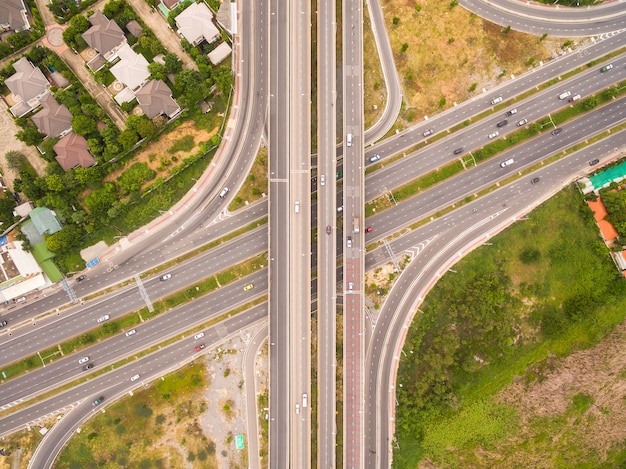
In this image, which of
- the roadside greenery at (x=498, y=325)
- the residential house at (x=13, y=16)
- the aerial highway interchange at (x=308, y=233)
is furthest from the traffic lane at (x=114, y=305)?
the residential house at (x=13, y=16)

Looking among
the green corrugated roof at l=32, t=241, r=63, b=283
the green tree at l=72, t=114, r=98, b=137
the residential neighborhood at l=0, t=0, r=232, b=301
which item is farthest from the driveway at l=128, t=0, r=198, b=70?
the green corrugated roof at l=32, t=241, r=63, b=283

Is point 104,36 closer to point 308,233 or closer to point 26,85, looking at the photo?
point 26,85

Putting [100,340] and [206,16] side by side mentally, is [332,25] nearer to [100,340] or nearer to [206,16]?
[206,16]

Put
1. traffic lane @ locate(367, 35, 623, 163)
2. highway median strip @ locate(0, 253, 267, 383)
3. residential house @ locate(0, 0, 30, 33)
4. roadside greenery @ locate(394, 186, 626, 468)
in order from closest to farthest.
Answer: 1. residential house @ locate(0, 0, 30, 33)
2. roadside greenery @ locate(394, 186, 626, 468)
3. highway median strip @ locate(0, 253, 267, 383)
4. traffic lane @ locate(367, 35, 623, 163)

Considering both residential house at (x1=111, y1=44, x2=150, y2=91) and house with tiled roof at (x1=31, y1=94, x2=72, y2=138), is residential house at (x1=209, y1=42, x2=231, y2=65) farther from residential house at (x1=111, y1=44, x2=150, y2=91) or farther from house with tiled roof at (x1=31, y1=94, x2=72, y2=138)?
house with tiled roof at (x1=31, y1=94, x2=72, y2=138)

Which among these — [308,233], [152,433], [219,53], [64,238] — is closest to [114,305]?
[64,238]
